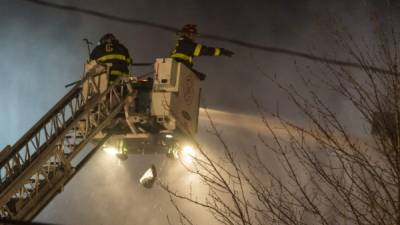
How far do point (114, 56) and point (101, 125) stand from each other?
1732 millimetres

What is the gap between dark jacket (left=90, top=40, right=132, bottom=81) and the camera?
1296 centimetres

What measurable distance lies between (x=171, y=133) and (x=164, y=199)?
4305mm

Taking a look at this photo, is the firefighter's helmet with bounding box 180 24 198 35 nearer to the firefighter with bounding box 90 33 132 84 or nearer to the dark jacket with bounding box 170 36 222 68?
the dark jacket with bounding box 170 36 222 68

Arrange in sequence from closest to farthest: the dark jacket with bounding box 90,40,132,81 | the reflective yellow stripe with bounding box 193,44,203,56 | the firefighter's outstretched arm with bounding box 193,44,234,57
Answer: the firefighter's outstretched arm with bounding box 193,44,234,57 → the reflective yellow stripe with bounding box 193,44,203,56 → the dark jacket with bounding box 90,40,132,81

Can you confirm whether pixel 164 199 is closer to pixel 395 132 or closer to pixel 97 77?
pixel 97 77

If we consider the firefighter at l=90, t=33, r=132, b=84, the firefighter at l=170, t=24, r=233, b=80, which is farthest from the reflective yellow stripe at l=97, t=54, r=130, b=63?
the firefighter at l=170, t=24, r=233, b=80

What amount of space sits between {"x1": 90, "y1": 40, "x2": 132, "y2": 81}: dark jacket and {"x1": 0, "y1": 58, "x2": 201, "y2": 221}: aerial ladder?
34 cm

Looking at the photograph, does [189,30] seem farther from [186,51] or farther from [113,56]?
[113,56]

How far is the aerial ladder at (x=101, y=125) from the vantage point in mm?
10742

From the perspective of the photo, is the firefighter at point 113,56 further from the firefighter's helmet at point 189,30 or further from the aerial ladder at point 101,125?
the firefighter's helmet at point 189,30

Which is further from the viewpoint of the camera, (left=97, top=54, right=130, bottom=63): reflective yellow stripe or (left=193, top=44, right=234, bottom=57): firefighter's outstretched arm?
(left=97, top=54, right=130, bottom=63): reflective yellow stripe

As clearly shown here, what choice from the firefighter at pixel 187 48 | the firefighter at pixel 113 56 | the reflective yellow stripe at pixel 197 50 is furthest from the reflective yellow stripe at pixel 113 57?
the reflective yellow stripe at pixel 197 50

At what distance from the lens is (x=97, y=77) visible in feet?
Answer: 41.0

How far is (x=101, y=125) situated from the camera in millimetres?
12016
